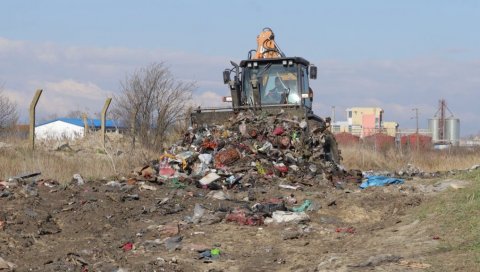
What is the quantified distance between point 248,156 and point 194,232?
20.7 feet

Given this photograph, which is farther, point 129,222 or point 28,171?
point 28,171

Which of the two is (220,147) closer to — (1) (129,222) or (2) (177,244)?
(1) (129,222)

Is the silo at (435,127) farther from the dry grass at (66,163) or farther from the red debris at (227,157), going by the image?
the red debris at (227,157)

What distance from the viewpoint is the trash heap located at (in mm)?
14859

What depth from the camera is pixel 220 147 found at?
53.4 feet

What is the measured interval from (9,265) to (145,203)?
370cm

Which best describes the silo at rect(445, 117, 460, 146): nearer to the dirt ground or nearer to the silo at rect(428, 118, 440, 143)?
the silo at rect(428, 118, 440, 143)

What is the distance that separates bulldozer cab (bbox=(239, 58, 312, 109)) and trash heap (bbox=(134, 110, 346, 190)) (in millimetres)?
856

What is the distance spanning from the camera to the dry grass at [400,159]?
86.5ft

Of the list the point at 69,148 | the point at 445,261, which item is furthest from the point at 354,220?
the point at 69,148

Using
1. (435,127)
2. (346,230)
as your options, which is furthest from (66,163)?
(435,127)

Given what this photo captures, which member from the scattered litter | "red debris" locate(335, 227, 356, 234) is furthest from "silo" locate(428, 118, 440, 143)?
"red debris" locate(335, 227, 356, 234)

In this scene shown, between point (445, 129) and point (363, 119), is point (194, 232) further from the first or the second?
point (363, 119)

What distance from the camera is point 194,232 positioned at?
31.7 ft
